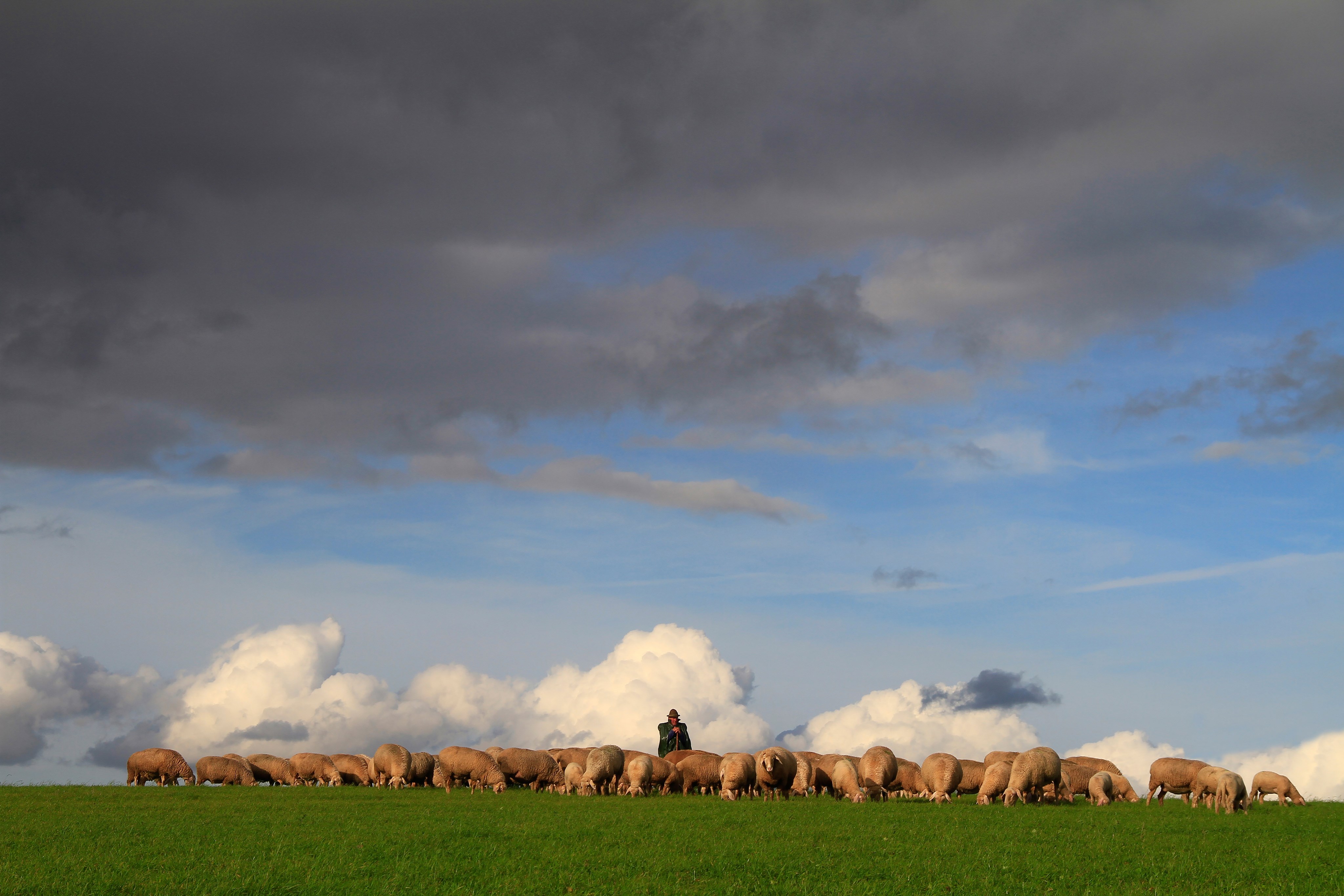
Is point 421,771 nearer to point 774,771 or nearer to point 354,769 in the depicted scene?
point 354,769

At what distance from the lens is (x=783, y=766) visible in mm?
42938

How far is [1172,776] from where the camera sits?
46.8 m

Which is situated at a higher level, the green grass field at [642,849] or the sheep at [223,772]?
the green grass field at [642,849]

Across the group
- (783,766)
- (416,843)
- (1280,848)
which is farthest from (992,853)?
(783,766)

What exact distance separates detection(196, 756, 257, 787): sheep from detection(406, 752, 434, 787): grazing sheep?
10876 millimetres

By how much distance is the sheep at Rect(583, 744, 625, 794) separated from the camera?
4503 cm

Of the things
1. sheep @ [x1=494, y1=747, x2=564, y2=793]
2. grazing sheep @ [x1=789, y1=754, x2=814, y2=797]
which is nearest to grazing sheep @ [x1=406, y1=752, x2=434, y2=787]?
sheep @ [x1=494, y1=747, x2=564, y2=793]

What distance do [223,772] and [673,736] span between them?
25315 millimetres

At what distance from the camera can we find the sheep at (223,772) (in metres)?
56.7

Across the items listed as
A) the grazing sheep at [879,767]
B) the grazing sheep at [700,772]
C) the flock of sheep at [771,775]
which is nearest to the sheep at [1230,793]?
the flock of sheep at [771,775]

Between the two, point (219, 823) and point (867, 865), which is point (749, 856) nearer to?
A: point (867, 865)

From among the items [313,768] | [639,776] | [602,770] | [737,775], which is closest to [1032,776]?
[737,775]

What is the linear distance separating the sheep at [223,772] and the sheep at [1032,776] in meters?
40.6

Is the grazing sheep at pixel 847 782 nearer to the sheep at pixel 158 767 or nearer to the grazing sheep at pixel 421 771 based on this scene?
the grazing sheep at pixel 421 771
